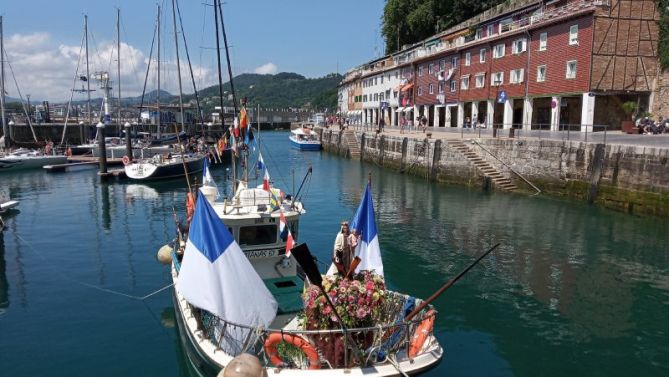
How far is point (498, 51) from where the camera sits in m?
52.5

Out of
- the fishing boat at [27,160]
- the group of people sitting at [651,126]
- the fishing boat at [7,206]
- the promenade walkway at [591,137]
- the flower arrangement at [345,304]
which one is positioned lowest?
the fishing boat at [7,206]

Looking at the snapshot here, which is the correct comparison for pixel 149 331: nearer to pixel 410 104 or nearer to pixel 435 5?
pixel 410 104

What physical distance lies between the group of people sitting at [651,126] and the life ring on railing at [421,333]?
3460 cm

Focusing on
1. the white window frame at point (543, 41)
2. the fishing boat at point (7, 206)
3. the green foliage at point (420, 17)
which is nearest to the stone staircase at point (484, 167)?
the white window frame at point (543, 41)

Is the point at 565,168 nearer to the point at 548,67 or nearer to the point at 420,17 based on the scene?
the point at 548,67

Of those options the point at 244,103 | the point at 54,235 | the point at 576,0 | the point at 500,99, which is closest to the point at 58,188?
the point at 54,235

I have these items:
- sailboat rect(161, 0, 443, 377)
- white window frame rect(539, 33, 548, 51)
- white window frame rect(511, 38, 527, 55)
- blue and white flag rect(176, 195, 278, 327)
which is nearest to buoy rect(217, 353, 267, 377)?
→ sailboat rect(161, 0, 443, 377)

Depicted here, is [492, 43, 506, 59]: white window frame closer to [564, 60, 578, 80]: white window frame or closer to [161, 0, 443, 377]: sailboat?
[564, 60, 578, 80]: white window frame

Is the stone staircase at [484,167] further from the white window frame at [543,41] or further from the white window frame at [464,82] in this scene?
the white window frame at [464,82]

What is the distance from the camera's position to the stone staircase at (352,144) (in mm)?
67400

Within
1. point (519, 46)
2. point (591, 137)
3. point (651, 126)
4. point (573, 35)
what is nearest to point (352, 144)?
point (519, 46)

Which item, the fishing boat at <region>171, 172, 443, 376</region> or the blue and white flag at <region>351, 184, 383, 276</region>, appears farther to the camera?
the blue and white flag at <region>351, 184, 383, 276</region>

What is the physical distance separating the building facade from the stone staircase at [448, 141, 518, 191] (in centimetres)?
402

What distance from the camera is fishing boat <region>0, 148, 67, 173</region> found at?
53.0m
